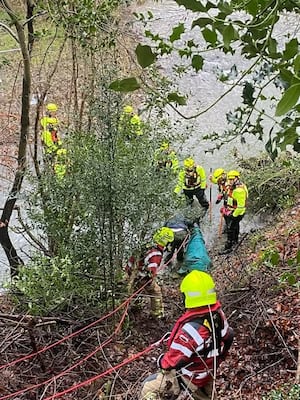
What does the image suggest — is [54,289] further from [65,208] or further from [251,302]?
[251,302]

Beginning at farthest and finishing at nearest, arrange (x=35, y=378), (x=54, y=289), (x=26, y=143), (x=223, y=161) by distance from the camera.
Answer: (x=223, y=161)
(x=26, y=143)
(x=54, y=289)
(x=35, y=378)

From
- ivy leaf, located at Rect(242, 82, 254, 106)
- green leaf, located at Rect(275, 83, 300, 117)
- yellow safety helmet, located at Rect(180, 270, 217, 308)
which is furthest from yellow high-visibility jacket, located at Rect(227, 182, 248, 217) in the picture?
green leaf, located at Rect(275, 83, 300, 117)

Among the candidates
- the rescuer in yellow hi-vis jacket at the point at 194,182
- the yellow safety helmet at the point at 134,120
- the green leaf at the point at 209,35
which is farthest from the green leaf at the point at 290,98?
the rescuer in yellow hi-vis jacket at the point at 194,182

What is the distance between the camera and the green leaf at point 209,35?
1.84 meters

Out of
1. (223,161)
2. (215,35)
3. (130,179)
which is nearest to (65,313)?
(130,179)

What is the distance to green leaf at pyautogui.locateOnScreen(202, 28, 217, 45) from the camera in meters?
1.84

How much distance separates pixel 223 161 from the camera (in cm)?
1272

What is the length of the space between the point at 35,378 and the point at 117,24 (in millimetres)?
4331

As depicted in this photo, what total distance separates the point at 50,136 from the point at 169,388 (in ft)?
13.8

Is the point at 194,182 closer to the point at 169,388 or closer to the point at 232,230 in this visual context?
the point at 232,230

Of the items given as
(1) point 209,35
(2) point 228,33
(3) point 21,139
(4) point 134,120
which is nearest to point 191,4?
(2) point 228,33

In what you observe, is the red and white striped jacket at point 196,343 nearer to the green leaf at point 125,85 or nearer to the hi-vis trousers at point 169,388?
the hi-vis trousers at point 169,388

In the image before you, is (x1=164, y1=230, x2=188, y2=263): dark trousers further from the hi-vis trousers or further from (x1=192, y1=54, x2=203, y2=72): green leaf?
(x1=192, y1=54, x2=203, y2=72): green leaf

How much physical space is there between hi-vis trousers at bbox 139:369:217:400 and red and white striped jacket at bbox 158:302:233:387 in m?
0.11
